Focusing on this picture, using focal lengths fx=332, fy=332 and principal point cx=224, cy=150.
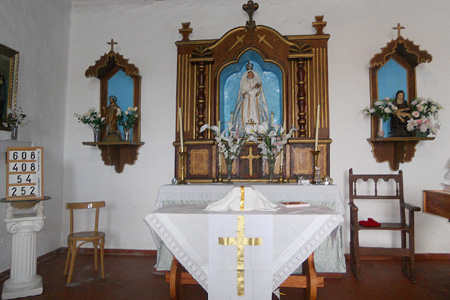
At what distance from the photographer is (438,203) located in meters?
2.51

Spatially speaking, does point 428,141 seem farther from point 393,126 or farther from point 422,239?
point 422,239

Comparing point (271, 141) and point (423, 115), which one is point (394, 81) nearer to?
point (423, 115)

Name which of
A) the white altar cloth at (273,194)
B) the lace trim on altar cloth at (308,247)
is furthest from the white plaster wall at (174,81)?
the lace trim on altar cloth at (308,247)

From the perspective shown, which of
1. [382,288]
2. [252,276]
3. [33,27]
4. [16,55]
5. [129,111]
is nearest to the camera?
[252,276]

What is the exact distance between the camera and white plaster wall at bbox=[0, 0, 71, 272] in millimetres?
3990

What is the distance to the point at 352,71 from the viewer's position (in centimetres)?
473

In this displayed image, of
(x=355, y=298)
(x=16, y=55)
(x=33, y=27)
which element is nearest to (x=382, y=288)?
(x=355, y=298)

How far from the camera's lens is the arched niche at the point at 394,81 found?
4348mm

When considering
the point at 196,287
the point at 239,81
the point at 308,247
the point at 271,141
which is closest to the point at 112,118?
the point at 239,81

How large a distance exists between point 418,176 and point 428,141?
1.63 ft

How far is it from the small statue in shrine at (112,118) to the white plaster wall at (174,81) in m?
0.38

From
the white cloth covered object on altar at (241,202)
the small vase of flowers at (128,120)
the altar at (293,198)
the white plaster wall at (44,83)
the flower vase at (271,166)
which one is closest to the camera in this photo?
the white cloth covered object on altar at (241,202)

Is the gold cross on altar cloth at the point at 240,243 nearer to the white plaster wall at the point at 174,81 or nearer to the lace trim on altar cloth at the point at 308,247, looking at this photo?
the lace trim on altar cloth at the point at 308,247

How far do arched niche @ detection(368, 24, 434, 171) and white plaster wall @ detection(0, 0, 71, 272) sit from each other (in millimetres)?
4465
